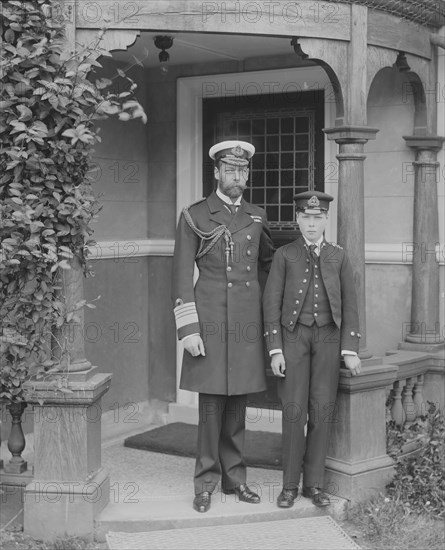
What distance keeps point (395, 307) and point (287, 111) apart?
1.79m

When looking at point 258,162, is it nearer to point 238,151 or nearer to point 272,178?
point 272,178

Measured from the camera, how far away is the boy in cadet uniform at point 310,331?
5641 millimetres

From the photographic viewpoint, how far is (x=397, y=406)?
21.7ft

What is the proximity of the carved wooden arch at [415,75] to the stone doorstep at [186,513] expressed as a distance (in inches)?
109

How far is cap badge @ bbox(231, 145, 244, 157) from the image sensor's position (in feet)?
18.3

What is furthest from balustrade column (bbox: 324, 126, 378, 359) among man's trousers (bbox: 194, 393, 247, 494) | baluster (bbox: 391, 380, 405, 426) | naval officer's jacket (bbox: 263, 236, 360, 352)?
man's trousers (bbox: 194, 393, 247, 494)

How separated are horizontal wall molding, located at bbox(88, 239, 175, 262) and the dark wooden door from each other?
86cm

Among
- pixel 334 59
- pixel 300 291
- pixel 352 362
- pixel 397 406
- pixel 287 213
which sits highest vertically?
pixel 334 59

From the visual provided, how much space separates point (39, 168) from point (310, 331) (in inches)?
74.1

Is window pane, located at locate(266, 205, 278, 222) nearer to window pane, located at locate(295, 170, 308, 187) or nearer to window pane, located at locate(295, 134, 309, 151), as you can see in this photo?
window pane, located at locate(295, 170, 308, 187)

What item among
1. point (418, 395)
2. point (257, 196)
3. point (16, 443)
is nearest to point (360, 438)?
point (418, 395)

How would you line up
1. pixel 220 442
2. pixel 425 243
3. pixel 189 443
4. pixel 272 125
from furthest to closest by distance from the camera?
pixel 272 125 → pixel 189 443 → pixel 425 243 → pixel 220 442

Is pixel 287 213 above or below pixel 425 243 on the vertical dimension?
above

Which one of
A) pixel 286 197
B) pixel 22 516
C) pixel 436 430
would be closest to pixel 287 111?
pixel 286 197
